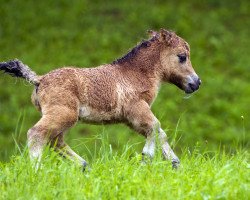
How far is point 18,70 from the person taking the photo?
852cm

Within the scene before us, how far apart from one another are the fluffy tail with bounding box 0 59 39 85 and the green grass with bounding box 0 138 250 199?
826mm

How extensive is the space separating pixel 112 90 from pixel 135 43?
35.9 feet

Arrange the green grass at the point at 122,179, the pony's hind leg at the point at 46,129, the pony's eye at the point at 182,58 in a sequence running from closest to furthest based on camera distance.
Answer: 1. the green grass at the point at 122,179
2. the pony's hind leg at the point at 46,129
3. the pony's eye at the point at 182,58

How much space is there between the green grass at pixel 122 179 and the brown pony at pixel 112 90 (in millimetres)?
239

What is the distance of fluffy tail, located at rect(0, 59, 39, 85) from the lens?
841 centimetres

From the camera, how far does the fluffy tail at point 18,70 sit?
8.41 meters

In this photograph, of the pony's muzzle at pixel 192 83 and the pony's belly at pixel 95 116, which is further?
the pony's muzzle at pixel 192 83

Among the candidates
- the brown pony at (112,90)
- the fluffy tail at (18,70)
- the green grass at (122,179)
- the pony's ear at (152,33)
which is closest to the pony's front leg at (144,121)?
the brown pony at (112,90)

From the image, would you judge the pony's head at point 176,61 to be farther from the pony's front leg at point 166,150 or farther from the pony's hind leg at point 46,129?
the pony's hind leg at point 46,129

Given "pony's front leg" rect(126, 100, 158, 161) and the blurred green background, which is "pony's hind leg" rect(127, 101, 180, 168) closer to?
"pony's front leg" rect(126, 100, 158, 161)

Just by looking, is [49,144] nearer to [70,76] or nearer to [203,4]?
[70,76]

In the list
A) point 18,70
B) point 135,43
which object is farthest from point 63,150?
point 135,43

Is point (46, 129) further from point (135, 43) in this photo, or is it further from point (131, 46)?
point (131, 46)

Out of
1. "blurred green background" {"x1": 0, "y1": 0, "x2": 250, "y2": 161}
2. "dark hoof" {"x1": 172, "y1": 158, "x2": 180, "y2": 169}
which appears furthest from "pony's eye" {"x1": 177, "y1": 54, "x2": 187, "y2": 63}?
"blurred green background" {"x1": 0, "y1": 0, "x2": 250, "y2": 161}
